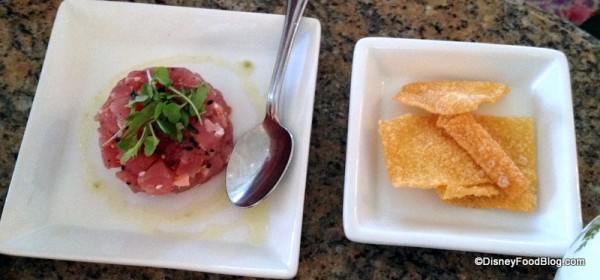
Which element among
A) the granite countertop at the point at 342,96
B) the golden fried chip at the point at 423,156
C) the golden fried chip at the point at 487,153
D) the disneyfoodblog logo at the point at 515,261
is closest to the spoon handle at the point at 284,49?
the granite countertop at the point at 342,96

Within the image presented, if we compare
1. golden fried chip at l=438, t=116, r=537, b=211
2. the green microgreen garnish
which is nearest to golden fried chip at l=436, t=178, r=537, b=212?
golden fried chip at l=438, t=116, r=537, b=211

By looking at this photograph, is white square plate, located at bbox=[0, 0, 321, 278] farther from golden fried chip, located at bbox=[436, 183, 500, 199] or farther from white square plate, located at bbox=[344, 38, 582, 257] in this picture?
golden fried chip, located at bbox=[436, 183, 500, 199]

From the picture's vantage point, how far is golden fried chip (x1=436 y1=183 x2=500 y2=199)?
3.08 ft

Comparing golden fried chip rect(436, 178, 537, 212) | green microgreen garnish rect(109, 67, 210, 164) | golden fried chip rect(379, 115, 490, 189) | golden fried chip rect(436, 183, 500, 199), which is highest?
green microgreen garnish rect(109, 67, 210, 164)

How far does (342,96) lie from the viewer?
1.14 m

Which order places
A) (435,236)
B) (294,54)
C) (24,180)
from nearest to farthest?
(435,236) → (24,180) → (294,54)

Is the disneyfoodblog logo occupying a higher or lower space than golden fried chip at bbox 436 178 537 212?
lower

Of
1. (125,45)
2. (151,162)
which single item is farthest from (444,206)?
(125,45)

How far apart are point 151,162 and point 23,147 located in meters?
0.24

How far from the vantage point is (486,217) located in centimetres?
97

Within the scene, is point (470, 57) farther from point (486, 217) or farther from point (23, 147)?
point (23, 147)

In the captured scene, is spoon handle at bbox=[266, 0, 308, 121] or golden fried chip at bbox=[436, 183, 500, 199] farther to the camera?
spoon handle at bbox=[266, 0, 308, 121]

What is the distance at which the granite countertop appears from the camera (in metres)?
0.99

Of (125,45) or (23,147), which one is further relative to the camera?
(125,45)
